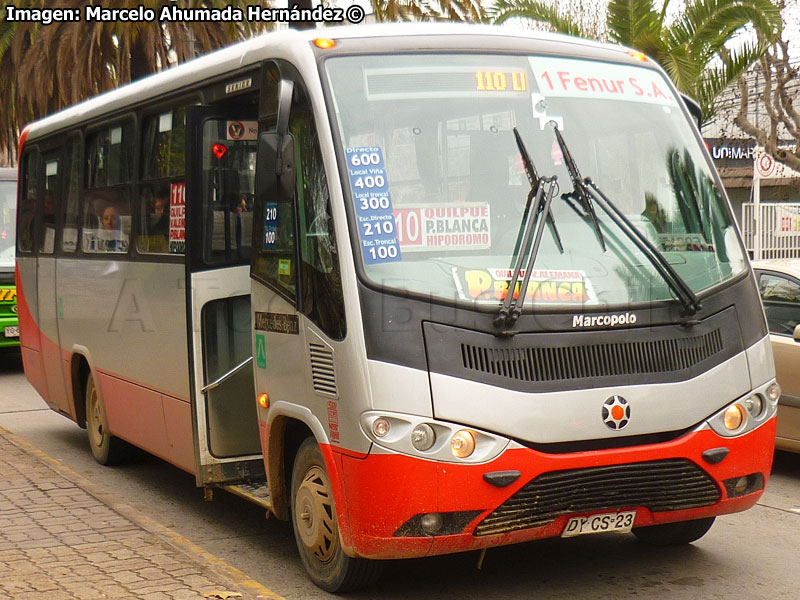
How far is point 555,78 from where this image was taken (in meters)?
5.84

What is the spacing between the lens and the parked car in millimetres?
8195

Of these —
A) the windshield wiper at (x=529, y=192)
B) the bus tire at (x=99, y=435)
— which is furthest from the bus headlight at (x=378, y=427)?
the bus tire at (x=99, y=435)

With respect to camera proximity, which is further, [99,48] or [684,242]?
[99,48]

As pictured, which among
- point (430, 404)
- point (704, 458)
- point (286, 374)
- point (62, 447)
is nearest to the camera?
point (430, 404)

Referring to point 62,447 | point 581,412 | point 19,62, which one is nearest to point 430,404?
point 581,412

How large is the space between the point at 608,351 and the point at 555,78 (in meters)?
1.46

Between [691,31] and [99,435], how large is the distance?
1018 centimetres

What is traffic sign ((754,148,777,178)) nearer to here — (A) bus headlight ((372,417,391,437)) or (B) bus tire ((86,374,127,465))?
(B) bus tire ((86,374,127,465))

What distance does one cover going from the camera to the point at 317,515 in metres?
5.64

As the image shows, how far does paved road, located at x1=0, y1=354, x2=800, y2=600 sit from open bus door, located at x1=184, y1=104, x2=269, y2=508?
451 mm

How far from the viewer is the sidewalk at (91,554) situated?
5.70 meters

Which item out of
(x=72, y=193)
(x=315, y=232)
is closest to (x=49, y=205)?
(x=72, y=193)

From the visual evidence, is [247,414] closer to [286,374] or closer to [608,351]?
[286,374]

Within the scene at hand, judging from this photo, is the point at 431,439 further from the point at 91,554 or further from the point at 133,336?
the point at 133,336
